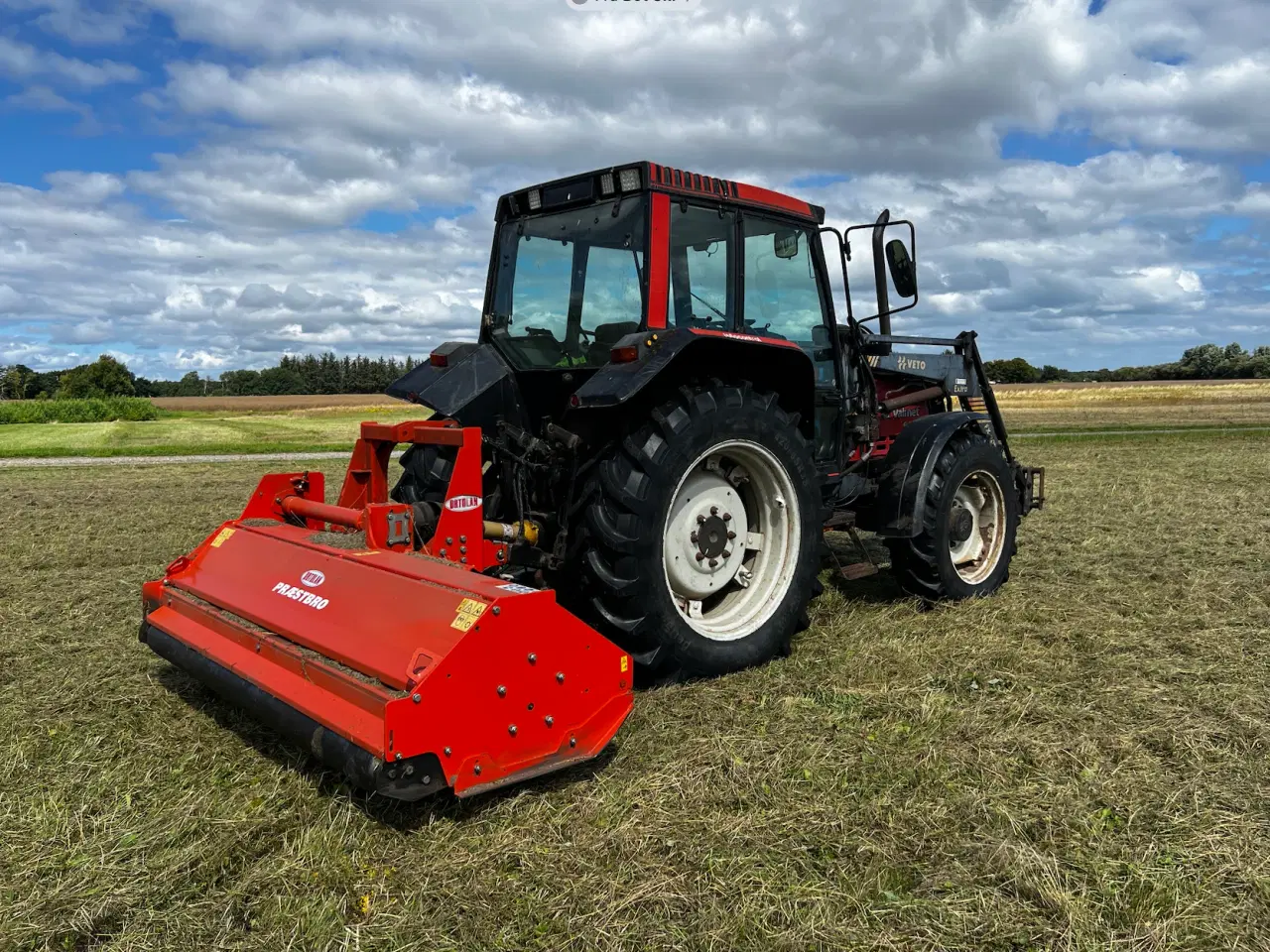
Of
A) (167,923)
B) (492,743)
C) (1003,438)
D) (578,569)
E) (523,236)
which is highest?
(523,236)

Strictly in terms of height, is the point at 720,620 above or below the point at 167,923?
above

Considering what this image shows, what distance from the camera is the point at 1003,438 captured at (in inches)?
289

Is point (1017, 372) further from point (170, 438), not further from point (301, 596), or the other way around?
point (301, 596)

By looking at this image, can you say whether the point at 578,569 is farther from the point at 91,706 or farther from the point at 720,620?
the point at 91,706

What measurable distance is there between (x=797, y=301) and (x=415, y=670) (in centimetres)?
343

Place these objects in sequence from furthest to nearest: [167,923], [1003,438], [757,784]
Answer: [1003,438] < [757,784] < [167,923]

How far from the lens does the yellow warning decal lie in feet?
10.4

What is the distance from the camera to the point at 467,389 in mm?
4805

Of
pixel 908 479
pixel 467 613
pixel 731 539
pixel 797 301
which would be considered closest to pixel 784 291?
pixel 797 301

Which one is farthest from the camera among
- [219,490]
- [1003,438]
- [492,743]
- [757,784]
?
[219,490]

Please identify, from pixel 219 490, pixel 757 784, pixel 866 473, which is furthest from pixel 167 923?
pixel 219 490

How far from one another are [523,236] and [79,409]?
41322mm

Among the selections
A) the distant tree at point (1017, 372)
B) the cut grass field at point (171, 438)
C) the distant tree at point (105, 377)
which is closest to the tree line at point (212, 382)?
the distant tree at point (105, 377)

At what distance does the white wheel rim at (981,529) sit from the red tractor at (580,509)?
0.22 meters
